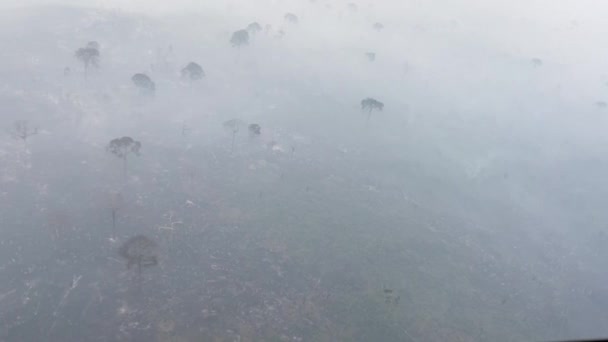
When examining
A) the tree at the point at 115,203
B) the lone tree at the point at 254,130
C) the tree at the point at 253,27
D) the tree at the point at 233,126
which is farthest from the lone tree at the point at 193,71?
the tree at the point at 115,203

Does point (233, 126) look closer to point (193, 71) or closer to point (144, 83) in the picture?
point (193, 71)

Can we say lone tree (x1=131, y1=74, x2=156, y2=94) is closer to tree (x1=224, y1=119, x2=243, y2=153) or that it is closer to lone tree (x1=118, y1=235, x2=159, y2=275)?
tree (x1=224, y1=119, x2=243, y2=153)

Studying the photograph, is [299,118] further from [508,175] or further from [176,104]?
[508,175]

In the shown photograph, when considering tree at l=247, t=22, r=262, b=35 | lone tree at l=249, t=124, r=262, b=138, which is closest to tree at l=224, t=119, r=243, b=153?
lone tree at l=249, t=124, r=262, b=138

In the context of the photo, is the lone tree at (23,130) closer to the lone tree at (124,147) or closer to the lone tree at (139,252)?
the lone tree at (124,147)

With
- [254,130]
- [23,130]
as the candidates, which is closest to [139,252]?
[23,130]

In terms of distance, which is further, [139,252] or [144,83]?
[144,83]
